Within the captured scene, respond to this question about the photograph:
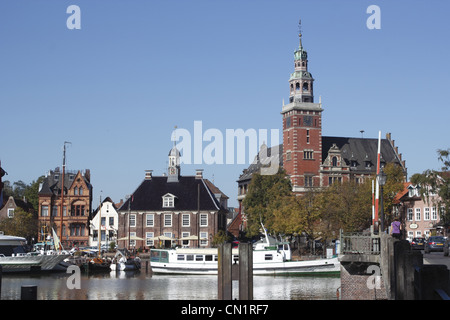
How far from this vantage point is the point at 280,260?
70375 millimetres

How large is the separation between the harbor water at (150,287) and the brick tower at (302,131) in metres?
58.0

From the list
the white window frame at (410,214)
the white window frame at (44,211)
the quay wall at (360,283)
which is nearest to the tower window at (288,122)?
the white window frame at (410,214)

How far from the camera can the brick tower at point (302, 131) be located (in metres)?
126

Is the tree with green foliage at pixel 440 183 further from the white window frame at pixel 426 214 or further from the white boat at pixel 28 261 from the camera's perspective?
the white boat at pixel 28 261

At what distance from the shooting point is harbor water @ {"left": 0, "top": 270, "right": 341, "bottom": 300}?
4956cm

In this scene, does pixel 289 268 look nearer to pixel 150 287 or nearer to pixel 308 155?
pixel 150 287

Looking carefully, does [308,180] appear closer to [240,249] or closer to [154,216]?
[154,216]

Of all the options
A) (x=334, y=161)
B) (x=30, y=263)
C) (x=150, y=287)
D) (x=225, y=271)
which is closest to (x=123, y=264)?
(x=30, y=263)

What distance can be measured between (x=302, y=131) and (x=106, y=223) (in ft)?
135

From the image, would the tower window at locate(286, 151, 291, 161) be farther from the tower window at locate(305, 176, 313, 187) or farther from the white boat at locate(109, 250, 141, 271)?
the white boat at locate(109, 250, 141, 271)

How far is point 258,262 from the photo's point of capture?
7050 cm

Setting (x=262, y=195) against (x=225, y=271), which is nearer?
(x=225, y=271)

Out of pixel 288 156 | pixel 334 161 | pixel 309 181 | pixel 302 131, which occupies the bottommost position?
pixel 309 181

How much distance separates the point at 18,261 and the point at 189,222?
3565cm
